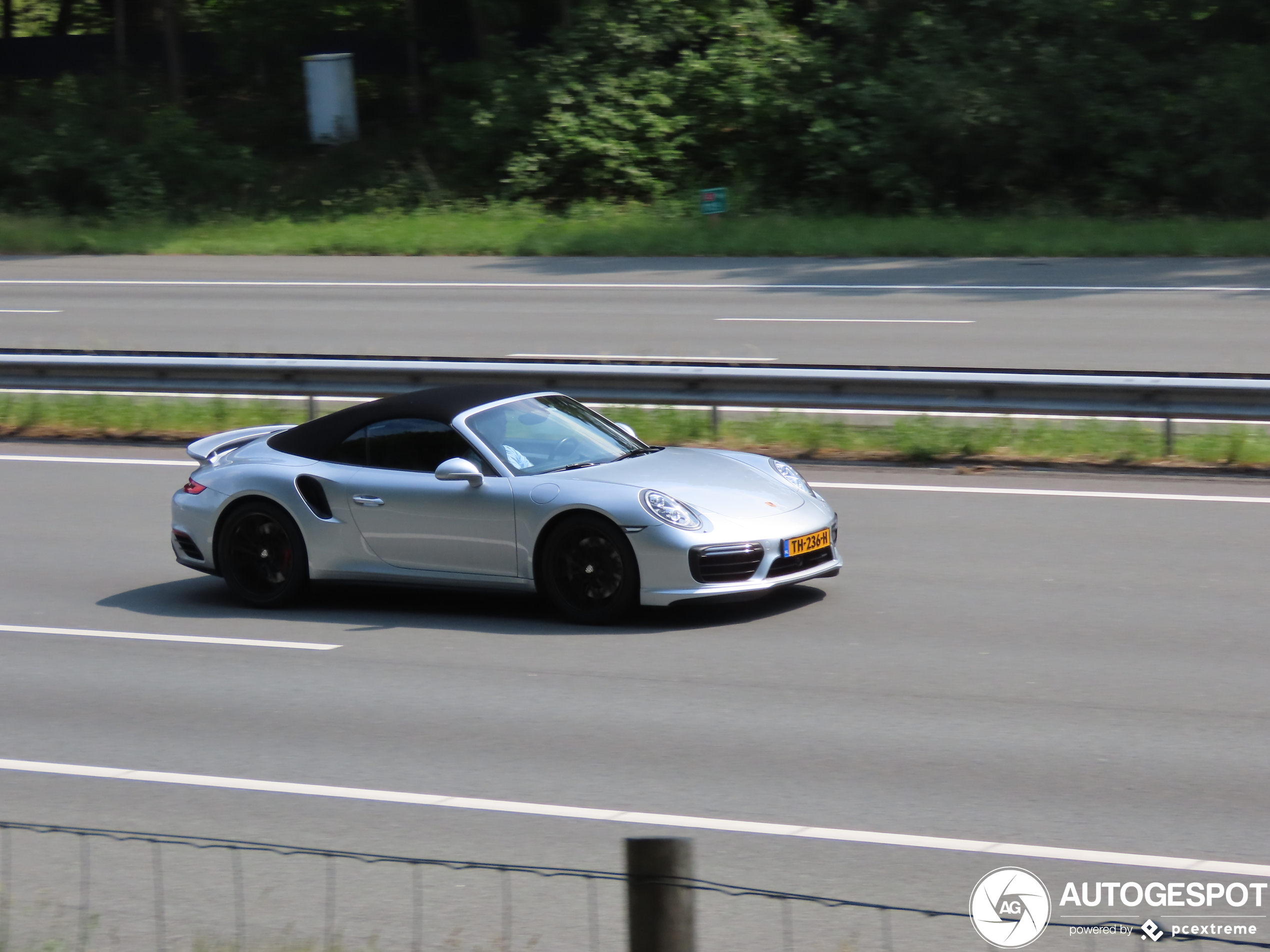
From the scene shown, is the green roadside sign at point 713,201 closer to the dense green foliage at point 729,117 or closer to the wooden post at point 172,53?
the dense green foliage at point 729,117

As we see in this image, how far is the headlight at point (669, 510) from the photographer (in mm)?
8203

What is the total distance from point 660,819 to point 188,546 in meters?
4.73

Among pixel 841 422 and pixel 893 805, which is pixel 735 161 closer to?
pixel 841 422

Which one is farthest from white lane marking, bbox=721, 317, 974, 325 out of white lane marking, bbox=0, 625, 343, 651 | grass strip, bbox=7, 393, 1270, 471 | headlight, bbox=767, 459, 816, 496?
white lane marking, bbox=0, 625, 343, 651

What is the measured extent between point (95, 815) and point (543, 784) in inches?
68.4

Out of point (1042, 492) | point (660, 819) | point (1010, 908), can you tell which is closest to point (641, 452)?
point (1042, 492)

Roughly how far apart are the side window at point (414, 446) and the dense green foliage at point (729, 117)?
71.8 feet

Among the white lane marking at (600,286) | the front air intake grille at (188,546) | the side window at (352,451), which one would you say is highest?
the white lane marking at (600,286)

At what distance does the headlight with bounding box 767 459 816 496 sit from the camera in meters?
9.05

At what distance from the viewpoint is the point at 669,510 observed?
8.26 metres

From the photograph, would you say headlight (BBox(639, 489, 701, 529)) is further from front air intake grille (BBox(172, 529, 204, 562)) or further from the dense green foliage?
the dense green foliage

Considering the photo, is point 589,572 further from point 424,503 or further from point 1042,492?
point 1042,492

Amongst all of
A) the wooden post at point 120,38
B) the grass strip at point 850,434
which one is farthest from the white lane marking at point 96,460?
the wooden post at point 120,38

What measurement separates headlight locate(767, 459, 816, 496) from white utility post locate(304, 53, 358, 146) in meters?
30.5
